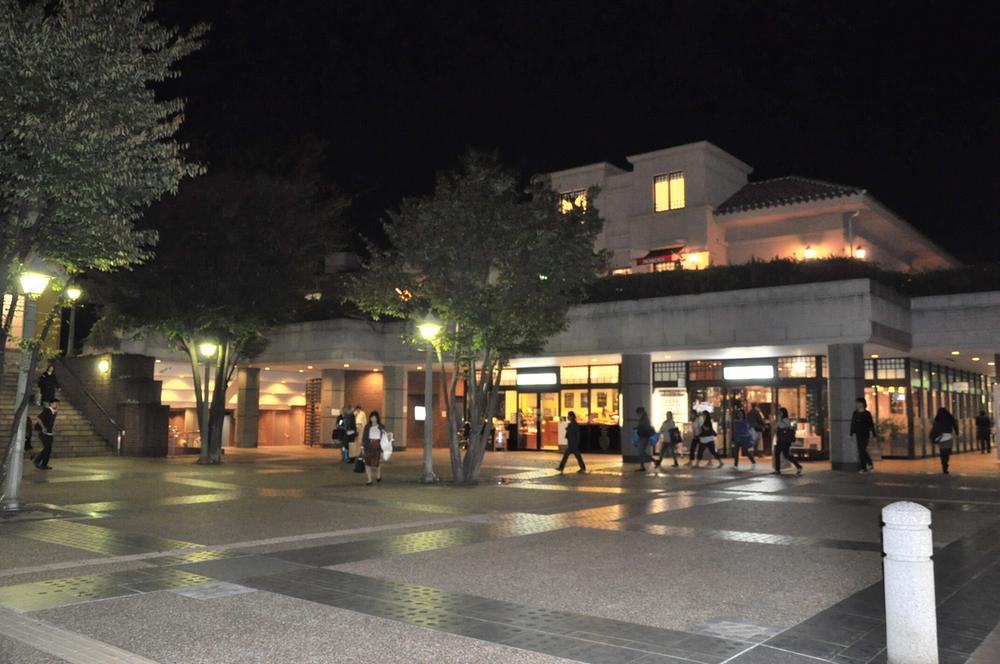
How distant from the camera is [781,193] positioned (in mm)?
32781

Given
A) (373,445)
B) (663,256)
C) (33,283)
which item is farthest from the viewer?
(663,256)

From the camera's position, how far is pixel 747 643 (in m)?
5.97

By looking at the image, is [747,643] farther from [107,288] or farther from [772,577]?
[107,288]

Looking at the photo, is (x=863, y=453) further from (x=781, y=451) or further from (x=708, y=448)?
(x=708, y=448)

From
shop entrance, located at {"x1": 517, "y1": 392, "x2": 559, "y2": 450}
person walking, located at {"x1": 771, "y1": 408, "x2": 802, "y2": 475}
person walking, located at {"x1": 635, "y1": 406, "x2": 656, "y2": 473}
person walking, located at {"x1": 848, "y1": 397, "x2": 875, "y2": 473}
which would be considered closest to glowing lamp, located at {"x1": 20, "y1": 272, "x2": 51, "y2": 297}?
person walking, located at {"x1": 635, "y1": 406, "x2": 656, "y2": 473}

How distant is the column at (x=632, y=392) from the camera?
25391 mm

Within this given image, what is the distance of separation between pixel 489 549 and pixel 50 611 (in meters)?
4.70

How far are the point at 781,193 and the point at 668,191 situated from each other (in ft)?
14.3

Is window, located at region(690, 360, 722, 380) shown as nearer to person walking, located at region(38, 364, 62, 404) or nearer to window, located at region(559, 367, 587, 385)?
window, located at region(559, 367, 587, 385)

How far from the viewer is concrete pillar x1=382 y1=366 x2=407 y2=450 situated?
32094mm

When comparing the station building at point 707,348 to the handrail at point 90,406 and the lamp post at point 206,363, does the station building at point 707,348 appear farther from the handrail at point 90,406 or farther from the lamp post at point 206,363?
the lamp post at point 206,363

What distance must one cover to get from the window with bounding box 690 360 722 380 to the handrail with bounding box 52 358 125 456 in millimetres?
19490

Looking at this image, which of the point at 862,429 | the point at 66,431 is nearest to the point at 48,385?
the point at 66,431

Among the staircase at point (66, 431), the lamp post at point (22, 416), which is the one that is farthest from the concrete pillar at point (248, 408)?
the lamp post at point (22, 416)
